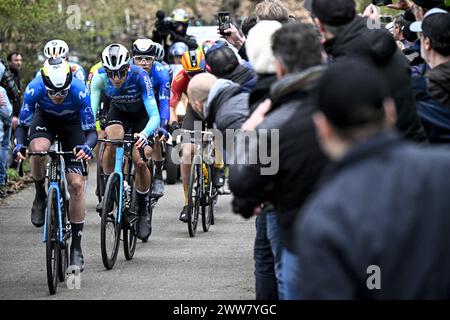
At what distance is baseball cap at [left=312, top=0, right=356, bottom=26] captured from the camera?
706cm

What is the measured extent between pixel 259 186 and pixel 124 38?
1065 inches

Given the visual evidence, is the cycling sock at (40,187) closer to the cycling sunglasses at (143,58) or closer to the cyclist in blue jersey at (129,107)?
the cyclist in blue jersey at (129,107)

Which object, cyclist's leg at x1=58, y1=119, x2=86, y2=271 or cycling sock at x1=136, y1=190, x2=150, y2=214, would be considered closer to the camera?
cyclist's leg at x1=58, y1=119, x2=86, y2=271

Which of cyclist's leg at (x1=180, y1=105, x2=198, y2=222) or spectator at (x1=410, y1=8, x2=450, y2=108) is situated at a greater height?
spectator at (x1=410, y1=8, x2=450, y2=108)

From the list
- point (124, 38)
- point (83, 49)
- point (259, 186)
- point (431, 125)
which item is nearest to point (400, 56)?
point (431, 125)

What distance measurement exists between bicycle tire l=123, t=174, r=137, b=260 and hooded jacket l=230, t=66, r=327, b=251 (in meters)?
5.35

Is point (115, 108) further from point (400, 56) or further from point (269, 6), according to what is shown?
point (400, 56)

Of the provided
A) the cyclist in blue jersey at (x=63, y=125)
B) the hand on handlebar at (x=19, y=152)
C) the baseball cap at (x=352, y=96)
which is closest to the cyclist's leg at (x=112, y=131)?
the cyclist in blue jersey at (x=63, y=125)

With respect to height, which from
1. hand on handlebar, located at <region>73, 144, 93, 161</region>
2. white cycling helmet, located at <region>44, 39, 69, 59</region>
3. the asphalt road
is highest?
white cycling helmet, located at <region>44, 39, 69, 59</region>

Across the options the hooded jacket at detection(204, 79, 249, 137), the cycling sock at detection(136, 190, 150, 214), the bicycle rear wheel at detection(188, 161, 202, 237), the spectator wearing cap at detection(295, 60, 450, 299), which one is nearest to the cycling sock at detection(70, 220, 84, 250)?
the cycling sock at detection(136, 190, 150, 214)

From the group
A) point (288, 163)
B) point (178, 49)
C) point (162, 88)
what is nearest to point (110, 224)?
point (162, 88)

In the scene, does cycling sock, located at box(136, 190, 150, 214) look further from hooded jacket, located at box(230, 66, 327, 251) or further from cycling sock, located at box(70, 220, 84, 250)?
hooded jacket, located at box(230, 66, 327, 251)

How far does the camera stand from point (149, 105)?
38.3 ft

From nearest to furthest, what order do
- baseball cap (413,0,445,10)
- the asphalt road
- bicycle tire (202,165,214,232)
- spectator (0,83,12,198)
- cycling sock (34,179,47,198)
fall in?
baseball cap (413,0,445,10)
the asphalt road
cycling sock (34,179,47,198)
bicycle tire (202,165,214,232)
spectator (0,83,12,198)
